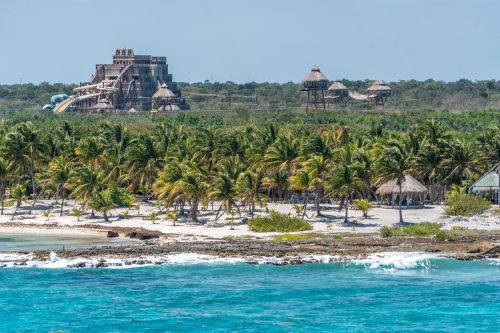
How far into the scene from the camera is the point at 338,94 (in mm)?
164625

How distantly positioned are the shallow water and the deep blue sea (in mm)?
7923

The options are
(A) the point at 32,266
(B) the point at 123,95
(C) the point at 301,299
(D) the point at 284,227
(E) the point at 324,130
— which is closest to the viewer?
(C) the point at 301,299

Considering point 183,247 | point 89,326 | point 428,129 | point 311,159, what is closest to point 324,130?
→ point 428,129

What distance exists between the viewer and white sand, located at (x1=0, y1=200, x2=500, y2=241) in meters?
70.4

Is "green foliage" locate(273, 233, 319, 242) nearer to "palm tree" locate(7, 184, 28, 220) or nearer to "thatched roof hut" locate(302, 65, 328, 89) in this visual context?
"palm tree" locate(7, 184, 28, 220)

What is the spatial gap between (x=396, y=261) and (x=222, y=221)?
64.3ft

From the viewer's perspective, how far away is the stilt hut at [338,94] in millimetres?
162750

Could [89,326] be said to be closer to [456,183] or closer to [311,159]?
[311,159]

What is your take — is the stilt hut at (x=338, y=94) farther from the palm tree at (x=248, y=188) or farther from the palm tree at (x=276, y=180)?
the palm tree at (x=248, y=188)

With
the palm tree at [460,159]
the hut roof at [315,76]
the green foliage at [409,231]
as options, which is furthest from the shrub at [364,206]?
the hut roof at [315,76]

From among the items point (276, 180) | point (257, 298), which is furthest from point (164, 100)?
point (257, 298)

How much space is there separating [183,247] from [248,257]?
5290mm

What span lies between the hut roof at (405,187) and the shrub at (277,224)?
9189mm

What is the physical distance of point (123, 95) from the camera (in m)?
164
